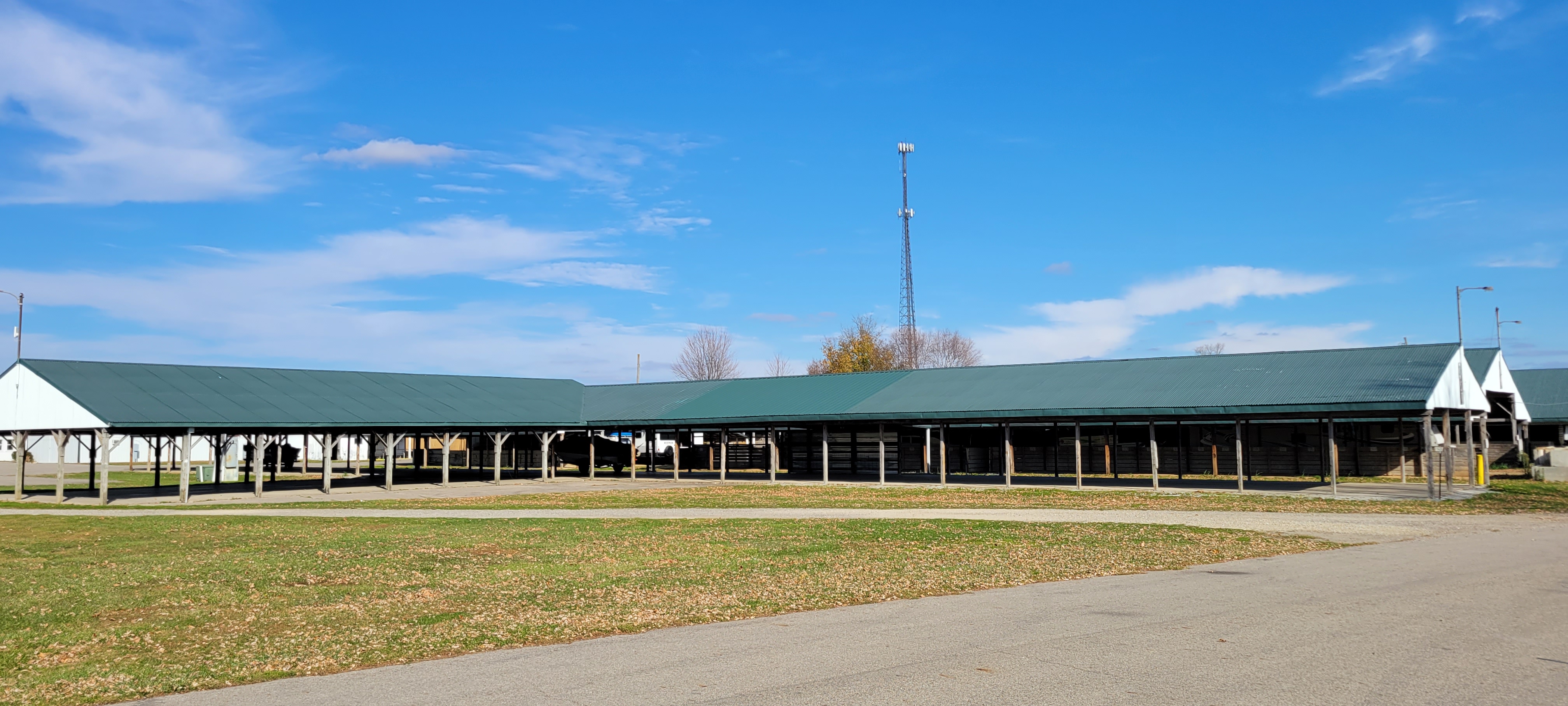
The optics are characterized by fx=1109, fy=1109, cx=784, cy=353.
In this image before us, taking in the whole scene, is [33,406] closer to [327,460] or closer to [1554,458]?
[327,460]

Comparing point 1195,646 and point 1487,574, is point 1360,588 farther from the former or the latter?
point 1195,646

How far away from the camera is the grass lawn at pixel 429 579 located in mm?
10016

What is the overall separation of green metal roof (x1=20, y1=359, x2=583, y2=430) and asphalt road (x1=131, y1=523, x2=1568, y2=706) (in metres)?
28.5

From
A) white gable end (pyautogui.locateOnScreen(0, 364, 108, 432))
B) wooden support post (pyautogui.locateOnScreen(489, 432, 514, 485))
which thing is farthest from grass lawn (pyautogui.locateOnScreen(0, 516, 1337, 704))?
wooden support post (pyautogui.locateOnScreen(489, 432, 514, 485))

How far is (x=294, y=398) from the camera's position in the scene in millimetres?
39938

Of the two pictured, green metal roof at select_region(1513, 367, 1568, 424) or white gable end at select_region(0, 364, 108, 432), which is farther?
green metal roof at select_region(1513, 367, 1568, 424)

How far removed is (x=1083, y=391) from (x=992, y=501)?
29.7 feet

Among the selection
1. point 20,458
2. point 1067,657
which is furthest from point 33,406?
point 1067,657

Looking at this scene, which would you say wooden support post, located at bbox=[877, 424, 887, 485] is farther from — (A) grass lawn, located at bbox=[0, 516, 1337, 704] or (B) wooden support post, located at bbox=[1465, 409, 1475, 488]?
→ (B) wooden support post, located at bbox=[1465, 409, 1475, 488]

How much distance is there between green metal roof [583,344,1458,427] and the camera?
33312mm

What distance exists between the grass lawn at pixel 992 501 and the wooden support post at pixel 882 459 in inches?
91.1

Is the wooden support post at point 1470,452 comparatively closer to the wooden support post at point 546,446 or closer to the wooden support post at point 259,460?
the wooden support post at point 546,446

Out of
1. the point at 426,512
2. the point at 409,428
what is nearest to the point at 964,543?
the point at 426,512

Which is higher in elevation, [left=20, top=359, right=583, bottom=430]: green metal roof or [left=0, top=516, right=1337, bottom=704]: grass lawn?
[left=20, top=359, right=583, bottom=430]: green metal roof
